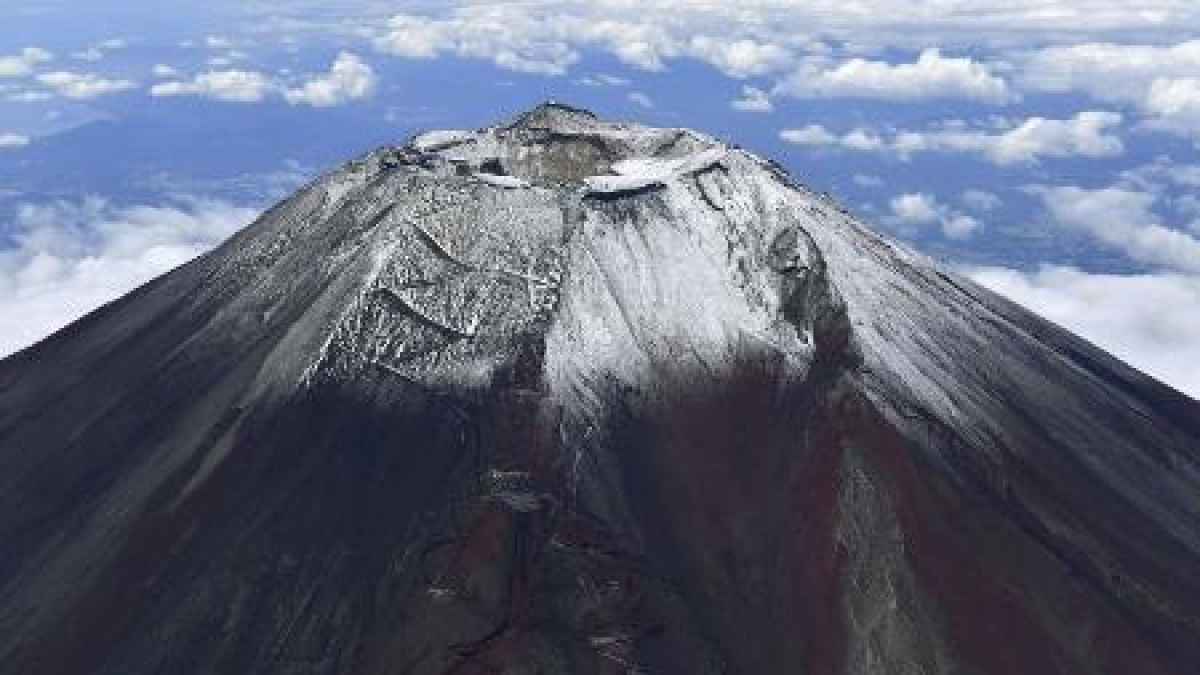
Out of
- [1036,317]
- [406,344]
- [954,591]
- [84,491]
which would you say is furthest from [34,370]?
Answer: [1036,317]

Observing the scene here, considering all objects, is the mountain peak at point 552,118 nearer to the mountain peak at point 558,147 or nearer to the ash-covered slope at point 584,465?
the mountain peak at point 558,147

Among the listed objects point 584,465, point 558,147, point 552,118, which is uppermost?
point 552,118

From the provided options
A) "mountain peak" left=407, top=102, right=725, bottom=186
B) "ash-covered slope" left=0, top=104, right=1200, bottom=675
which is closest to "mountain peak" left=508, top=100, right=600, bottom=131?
"mountain peak" left=407, top=102, right=725, bottom=186

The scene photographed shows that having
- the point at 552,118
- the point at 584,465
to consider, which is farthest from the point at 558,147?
the point at 584,465

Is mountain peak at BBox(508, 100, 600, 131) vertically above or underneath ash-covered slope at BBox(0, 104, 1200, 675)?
above

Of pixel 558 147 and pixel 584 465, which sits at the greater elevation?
pixel 558 147

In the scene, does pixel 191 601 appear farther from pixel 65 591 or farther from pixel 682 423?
pixel 682 423

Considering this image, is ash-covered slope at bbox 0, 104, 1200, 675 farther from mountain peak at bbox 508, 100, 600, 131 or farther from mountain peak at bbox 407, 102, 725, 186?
mountain peak at bbox 508, 100, 600, 131

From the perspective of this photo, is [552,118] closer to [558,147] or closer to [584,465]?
[558,147]
